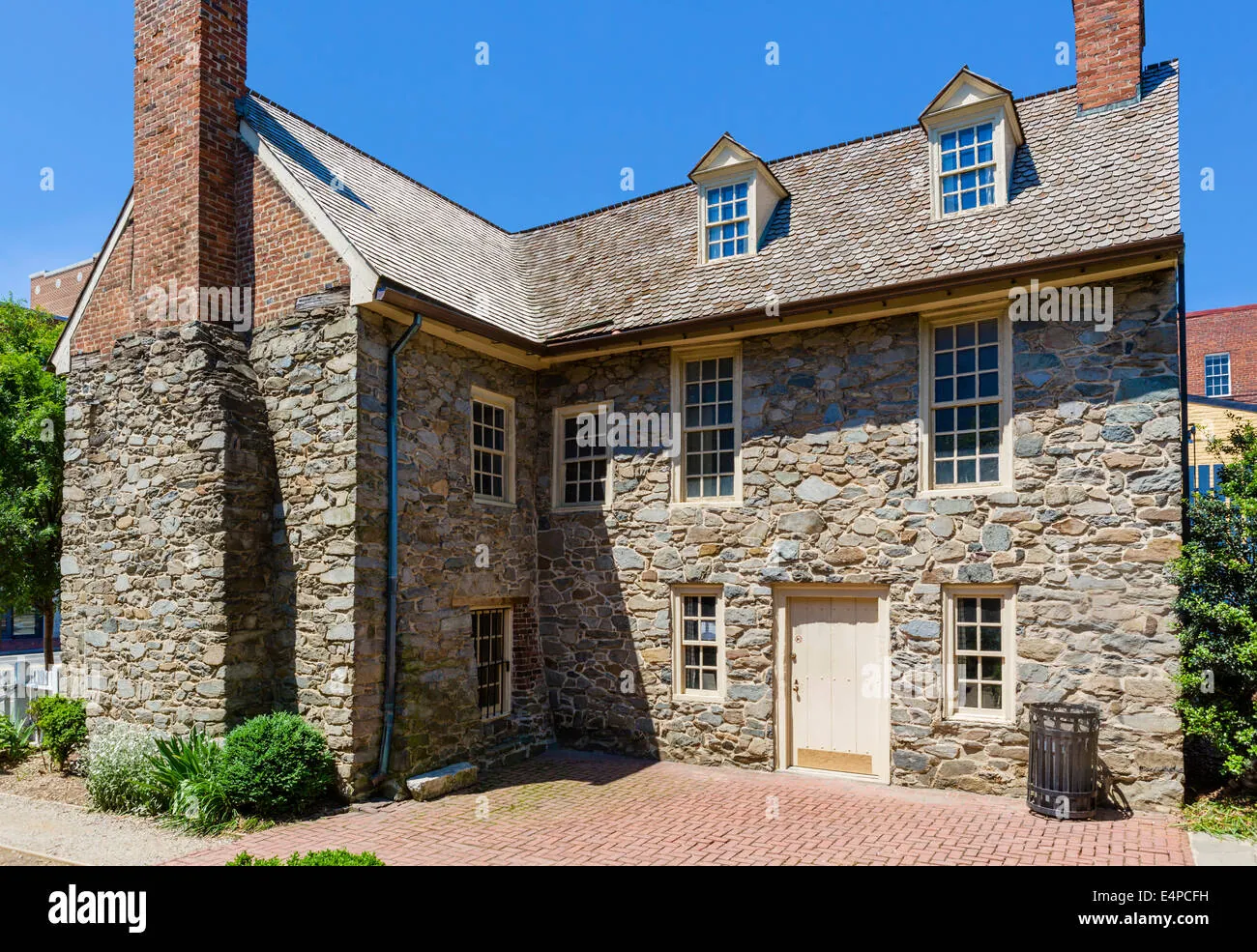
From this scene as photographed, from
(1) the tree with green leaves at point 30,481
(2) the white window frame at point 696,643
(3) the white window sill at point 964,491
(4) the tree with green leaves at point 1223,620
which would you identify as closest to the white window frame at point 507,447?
(2) the white window frame at point 696,643

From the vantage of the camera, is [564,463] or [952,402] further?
[564,463]

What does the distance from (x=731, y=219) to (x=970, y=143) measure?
11.1 ft

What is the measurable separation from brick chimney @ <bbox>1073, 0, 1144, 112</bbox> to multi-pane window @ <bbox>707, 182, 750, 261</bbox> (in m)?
4.63

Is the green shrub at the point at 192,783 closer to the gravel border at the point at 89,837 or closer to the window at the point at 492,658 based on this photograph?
the gravel border at the point at 89,837

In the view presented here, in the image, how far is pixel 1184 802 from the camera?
862 cm

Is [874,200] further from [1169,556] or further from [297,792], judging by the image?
[297,792]

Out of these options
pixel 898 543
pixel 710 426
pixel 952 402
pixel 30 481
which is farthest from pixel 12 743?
pixel 952 402

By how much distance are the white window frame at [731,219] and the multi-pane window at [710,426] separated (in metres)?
1.82

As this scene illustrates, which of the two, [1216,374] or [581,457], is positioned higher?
[1216,374]

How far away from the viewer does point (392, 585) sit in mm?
9758

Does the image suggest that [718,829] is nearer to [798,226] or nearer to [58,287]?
[798,226]

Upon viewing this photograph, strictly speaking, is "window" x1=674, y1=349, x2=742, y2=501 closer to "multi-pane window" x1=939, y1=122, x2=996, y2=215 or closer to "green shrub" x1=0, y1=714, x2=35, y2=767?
"multi-pane window" x1=939, y1=122, x2=996, y2=215

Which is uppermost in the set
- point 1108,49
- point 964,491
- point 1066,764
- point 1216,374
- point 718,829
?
point 1108,49

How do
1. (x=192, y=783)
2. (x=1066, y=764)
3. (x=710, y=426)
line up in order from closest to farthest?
(x=1066, y=764) < (x=192, y=783) < (x=710, y=426)
